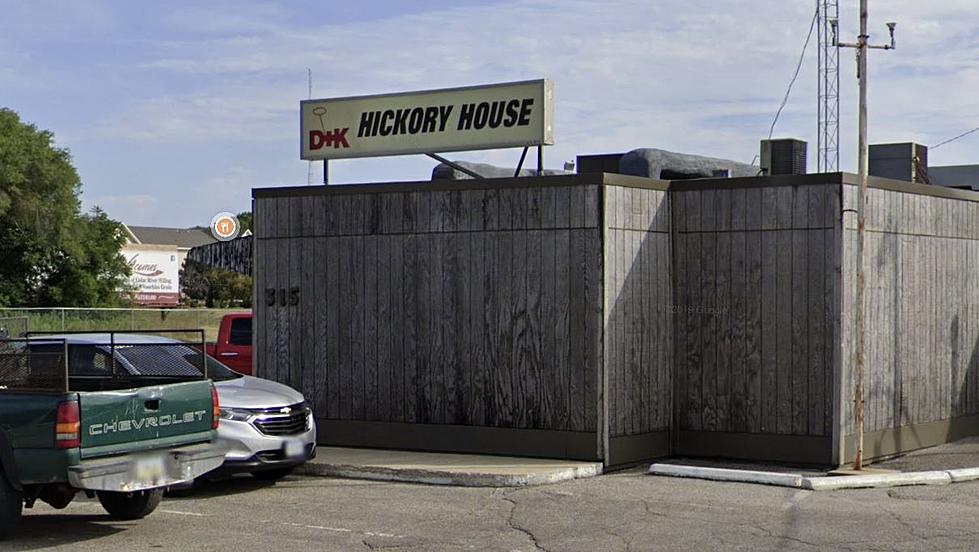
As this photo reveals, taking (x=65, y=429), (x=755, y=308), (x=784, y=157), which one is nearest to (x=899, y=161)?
(x=784, y=157)

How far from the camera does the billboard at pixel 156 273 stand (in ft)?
327

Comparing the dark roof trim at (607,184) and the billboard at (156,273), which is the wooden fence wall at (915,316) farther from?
the billboard at (156,273)

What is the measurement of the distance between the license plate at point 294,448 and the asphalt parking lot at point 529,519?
370 millimetres

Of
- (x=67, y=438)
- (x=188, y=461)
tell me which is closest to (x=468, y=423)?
(x=188, y=461)

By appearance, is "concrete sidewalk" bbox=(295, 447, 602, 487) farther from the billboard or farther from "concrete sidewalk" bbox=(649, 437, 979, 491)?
the billboard

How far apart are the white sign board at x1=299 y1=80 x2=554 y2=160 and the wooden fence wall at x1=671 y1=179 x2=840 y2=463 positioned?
2056mm

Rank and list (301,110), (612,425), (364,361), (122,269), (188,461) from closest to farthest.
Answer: (188,461), (612,425), (364,361), (301,110), (122,269)

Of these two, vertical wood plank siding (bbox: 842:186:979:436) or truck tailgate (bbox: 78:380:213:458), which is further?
vertical wood plank siding (bbox: 842:186:979:436)

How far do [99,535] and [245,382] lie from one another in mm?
3609

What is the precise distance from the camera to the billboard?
327 ft

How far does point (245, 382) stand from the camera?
14.6m

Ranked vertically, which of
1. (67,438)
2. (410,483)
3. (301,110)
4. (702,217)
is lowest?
(410,483)

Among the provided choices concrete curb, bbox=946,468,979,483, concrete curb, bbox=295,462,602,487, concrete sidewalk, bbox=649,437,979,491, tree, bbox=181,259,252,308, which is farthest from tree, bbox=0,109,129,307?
concrete curb, bbox=946,468,979,483

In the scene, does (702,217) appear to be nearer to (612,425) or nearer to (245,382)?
(612,425)
